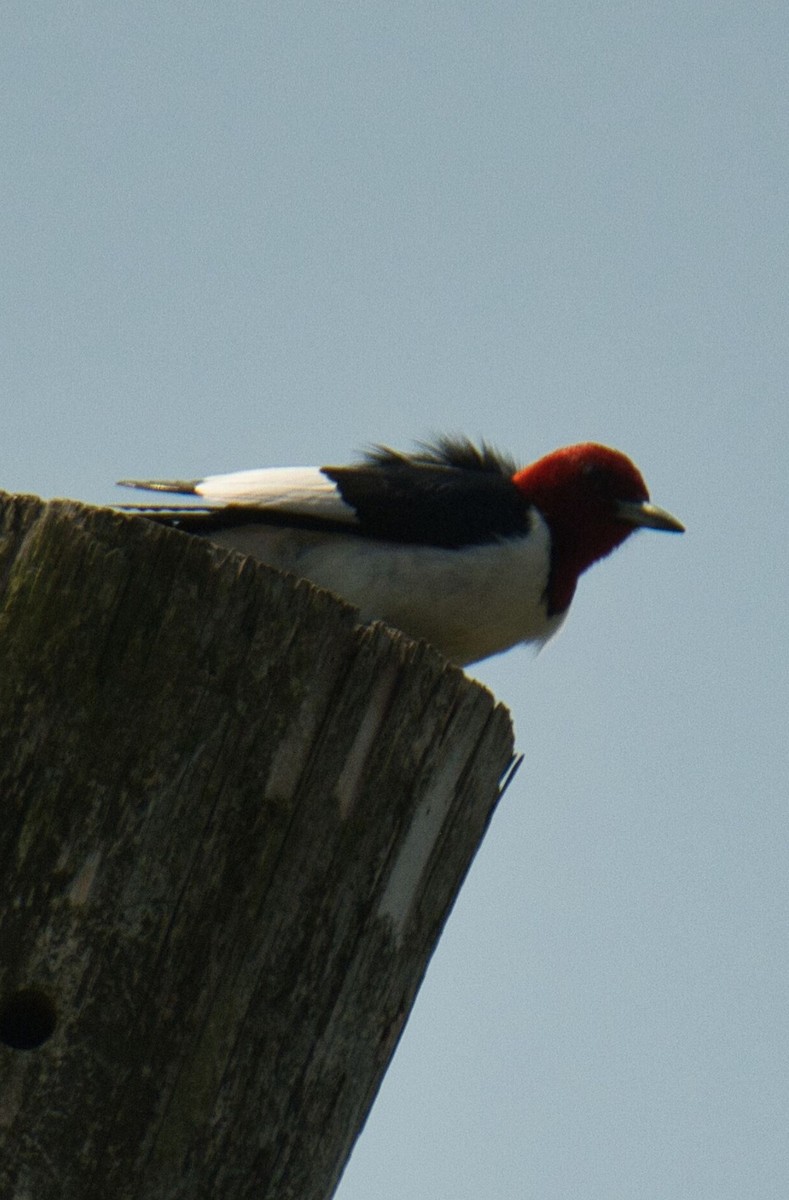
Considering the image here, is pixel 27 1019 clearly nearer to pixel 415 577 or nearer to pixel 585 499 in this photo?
pixel 415 577

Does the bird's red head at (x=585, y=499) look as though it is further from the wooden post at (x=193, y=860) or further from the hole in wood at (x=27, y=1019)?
the hole in wood at (x=27, y=1019)

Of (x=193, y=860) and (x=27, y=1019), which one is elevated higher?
(x=193, y=860)

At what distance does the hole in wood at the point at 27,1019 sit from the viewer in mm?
2176

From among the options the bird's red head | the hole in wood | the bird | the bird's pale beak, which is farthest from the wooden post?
the bird's pale beak

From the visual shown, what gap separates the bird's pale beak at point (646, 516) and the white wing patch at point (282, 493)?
1423mm

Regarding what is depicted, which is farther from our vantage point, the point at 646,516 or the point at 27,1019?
the point at 646,516

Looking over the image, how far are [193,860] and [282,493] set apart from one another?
2.17 m

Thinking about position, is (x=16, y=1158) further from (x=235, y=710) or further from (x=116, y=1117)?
(x=235, y=710)

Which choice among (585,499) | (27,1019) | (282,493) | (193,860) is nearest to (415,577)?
(282,493)

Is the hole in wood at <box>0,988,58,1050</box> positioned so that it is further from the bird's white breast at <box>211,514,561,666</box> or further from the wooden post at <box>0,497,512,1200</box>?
the bird's white breast at <box>211,514,561,666</box>

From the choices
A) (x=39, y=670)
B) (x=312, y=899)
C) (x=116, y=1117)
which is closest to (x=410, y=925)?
(x=312, y=899)

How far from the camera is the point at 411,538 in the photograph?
172 inches

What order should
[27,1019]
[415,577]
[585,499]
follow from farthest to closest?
[585,499], [415,577], [27,1019]

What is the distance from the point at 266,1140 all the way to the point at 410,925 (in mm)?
417
